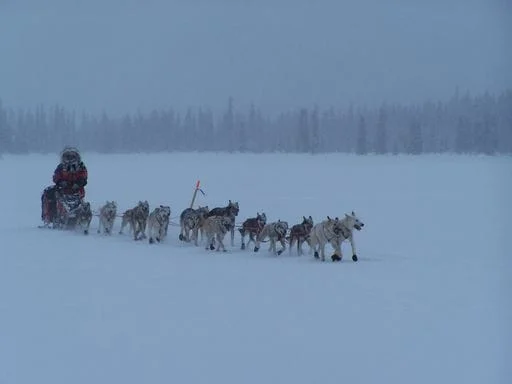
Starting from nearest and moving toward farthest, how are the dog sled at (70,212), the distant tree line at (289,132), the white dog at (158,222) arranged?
1. the white dog at (158,222)
2. the dog sled at (70,212)
3. the distant tree line at (289,132)

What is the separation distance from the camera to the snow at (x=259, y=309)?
6.15 metres

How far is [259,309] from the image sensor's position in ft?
26.8

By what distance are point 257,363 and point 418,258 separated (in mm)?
6523

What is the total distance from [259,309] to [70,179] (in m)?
10.6

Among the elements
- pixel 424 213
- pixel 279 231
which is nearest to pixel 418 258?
pixel 279 231

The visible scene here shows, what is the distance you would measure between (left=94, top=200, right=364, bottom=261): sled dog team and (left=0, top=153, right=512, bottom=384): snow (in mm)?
326

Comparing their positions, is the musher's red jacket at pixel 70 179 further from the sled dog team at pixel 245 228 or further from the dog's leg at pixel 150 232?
the dog's leg at pixel 150 232

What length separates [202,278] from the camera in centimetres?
1024

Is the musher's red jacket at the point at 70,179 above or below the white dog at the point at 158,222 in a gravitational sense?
above

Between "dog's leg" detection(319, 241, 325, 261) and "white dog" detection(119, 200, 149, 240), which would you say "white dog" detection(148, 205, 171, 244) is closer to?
"white dog" detection(119, 200, 149, 240)

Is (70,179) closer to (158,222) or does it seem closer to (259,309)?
(158,222)

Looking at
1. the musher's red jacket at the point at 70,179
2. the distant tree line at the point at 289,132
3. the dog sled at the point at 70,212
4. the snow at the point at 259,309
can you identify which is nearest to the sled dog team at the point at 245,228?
the snow at the point at 259,309

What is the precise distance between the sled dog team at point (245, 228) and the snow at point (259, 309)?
1.07 feet

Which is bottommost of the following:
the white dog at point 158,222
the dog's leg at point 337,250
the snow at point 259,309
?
the snow at point 259,309
